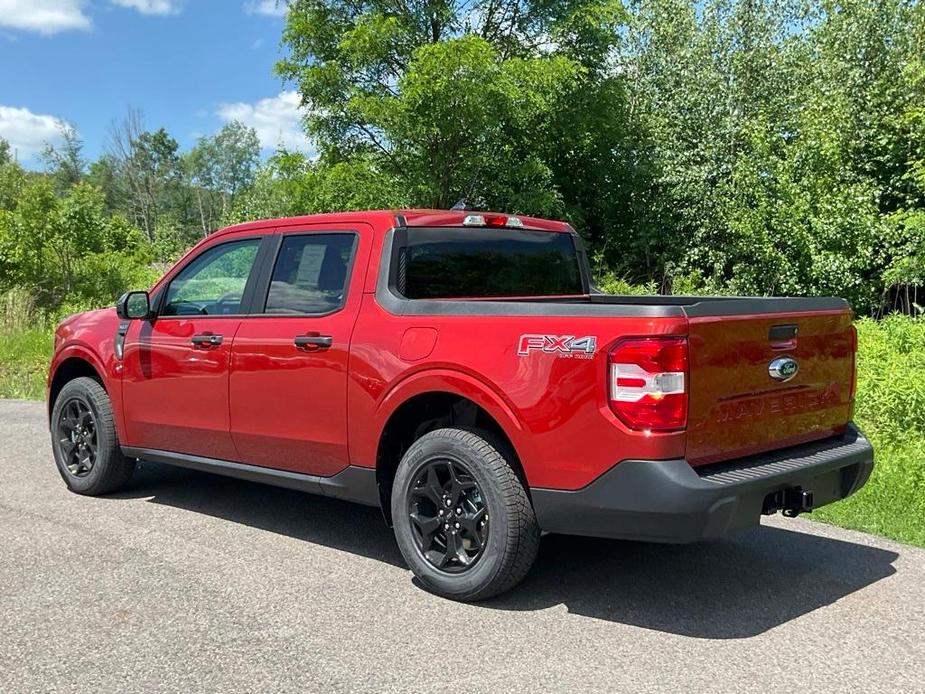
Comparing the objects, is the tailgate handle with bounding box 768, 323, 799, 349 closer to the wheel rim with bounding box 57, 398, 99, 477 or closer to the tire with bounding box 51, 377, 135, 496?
the tire with bounding box 51, 377, 135, 496

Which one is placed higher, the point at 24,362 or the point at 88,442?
the point at 88,442

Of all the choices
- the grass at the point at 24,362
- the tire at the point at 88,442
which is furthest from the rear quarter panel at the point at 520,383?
the grass at the point at 24,362

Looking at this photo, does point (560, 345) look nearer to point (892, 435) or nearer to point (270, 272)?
point (270, 272)

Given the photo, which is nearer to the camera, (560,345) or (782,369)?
(560,345)

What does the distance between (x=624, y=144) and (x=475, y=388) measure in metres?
21.2

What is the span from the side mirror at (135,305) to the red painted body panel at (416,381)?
0.30 ft

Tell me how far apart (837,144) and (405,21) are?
10731mm

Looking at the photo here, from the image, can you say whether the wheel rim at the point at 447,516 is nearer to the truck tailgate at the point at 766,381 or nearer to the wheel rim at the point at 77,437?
the truck tailgate at the point at 766,381

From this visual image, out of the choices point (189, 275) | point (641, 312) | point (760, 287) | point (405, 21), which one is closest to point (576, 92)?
point (405, 21)

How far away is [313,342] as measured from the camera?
4.74m

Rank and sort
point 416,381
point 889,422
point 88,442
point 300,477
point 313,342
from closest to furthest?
point 416,381 < point 313,342 < point 300,477 < point 88,442 < point 889,422

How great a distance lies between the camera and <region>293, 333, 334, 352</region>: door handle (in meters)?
4.70

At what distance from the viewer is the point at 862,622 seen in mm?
3941

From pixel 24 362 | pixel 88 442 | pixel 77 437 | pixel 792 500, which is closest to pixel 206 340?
pixel 88 442
